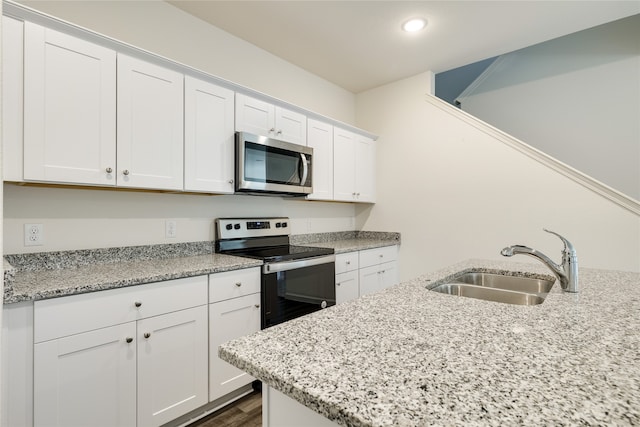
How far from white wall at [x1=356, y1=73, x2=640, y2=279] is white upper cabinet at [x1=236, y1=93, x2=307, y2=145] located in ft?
4.18

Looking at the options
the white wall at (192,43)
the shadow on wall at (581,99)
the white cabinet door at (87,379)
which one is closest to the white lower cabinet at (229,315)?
the white cabinet door at (87,379)

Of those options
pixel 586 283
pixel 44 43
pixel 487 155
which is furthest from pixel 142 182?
pixel 487 155

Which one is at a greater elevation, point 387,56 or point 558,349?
point 387,56

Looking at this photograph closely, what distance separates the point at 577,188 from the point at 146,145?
313 cm

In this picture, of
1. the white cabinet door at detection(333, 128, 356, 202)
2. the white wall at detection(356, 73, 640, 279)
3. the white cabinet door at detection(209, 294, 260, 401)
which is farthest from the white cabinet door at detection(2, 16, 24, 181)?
the white wall at detection(356, 73, 640, 279)

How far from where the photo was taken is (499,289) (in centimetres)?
155

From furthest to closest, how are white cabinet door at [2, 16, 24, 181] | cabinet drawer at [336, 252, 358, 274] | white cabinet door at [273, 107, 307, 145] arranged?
cabinet drawer at [336, 252, 358, 274]
white cabinet door at [273, 107, 307, 145]
white cabinet door at [2, 16, 24, 181]

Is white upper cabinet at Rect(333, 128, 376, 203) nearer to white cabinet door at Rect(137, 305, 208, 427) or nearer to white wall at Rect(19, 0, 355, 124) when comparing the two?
white wall at Rect(19, 0, 355, 124)

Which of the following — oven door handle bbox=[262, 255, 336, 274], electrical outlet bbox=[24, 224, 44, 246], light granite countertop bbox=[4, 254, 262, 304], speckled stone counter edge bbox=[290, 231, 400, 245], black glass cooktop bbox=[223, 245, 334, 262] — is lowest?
oven door handle bbox=[262, 255, 336, 274]

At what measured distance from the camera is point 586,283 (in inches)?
54.4

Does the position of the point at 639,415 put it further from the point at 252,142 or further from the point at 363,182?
the point at 363,182

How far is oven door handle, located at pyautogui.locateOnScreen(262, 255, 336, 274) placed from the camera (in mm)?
2041

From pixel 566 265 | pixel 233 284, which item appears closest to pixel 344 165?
pixel 233 284

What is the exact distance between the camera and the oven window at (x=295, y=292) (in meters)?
2.04
